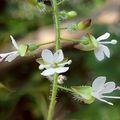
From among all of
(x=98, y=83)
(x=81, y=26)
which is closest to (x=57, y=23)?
(x=81, y=26)

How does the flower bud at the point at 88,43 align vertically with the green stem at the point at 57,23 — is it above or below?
below

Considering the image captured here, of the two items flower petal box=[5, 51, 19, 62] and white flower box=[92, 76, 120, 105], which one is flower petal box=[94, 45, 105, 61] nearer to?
white flower box=[92, 76, 120, 105]

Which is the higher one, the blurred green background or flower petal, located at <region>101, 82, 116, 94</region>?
the blurred green background

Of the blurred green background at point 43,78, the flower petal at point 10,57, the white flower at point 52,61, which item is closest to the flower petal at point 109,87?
the white flower at point 52,61

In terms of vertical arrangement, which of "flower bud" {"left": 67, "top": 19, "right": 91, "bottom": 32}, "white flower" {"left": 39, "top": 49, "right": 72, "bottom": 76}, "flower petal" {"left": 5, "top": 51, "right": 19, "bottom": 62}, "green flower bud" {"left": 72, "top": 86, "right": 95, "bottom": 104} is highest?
"flower bud" {"left": 67, "top": 19, "right": 91, "bottom": 32}

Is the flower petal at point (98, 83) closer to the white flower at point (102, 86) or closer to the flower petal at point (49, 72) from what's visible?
the white flower at point (102, 86)

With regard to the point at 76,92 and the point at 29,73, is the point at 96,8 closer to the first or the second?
the point at 29,73

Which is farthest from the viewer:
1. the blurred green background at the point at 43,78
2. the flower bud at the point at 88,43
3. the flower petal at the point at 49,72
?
the blurred green background at the point at 43,78

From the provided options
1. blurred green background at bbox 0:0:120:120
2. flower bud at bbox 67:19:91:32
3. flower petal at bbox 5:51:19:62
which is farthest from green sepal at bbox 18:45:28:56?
blurred green background at bbox 0:0:120:120
